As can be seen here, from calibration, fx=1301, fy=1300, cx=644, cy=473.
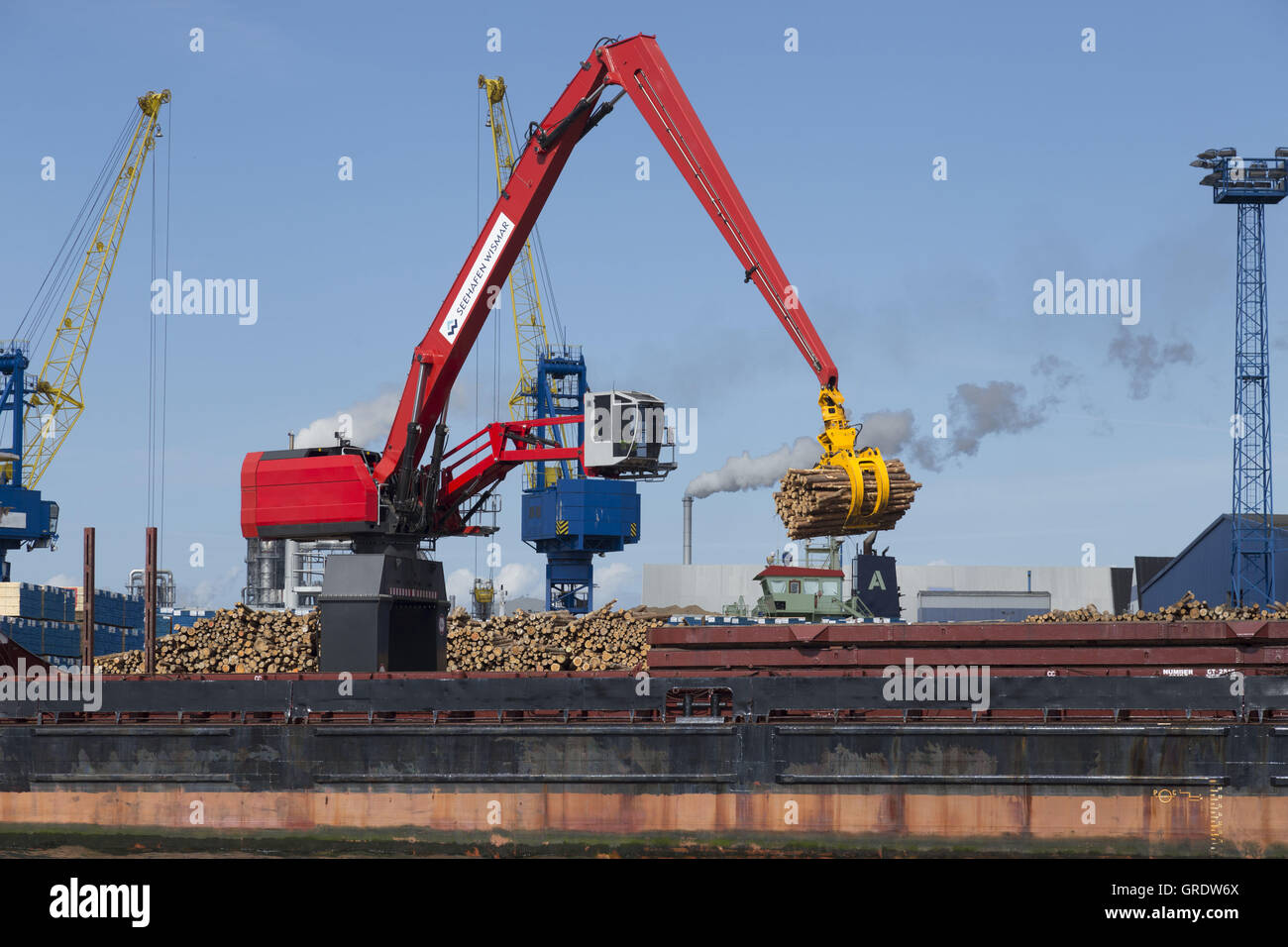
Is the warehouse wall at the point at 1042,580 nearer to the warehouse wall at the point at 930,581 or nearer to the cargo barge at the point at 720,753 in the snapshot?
the warehouse wall at the point at 930,581

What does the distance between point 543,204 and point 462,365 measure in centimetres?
310

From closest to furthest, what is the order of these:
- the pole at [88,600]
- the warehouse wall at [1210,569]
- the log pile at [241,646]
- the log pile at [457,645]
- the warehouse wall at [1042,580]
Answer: the pole at [88,600], the log pile at [241,646], the log pile at [457,645], the warehouse wall at [1210,569], the warehouse wall at [1042,580]

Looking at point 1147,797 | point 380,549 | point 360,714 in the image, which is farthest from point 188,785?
point 1147,797

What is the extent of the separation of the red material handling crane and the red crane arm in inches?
0.7

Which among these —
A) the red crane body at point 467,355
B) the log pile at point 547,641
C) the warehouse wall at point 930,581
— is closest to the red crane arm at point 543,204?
the red crane body at point 467,355

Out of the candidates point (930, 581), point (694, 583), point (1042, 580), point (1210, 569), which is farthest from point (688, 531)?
point (1210, 569)

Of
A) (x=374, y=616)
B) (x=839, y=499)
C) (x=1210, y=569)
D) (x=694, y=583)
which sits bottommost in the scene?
(x=694, y=583)

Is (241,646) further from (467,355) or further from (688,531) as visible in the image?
(688,531)

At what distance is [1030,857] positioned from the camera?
16.6 m

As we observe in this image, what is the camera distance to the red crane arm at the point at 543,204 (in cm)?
2061

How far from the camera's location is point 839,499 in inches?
790

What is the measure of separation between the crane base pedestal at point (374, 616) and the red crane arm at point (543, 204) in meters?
1.61

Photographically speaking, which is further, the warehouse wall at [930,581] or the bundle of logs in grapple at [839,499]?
the warehouse wall at [930,581]

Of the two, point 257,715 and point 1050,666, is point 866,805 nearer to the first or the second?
point 1050,666
